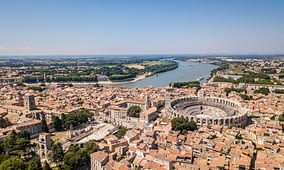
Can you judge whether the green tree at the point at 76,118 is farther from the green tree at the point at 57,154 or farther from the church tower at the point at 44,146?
the green tree at the point at 57,154

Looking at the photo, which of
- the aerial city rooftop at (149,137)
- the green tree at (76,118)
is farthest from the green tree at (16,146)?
the green tree at (76,118)

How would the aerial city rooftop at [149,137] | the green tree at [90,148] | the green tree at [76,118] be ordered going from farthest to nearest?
the green tree at [76,118]
the green tree at [90,148]
the aerial city rooftop at [149,137]

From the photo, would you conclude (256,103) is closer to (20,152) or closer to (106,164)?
(106,164)

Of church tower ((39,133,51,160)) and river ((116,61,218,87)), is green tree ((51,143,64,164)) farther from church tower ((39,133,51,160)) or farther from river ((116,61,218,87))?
river ((116,61,218,87))

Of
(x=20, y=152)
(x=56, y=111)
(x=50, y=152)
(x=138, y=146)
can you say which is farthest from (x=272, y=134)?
(x=56, y=111)

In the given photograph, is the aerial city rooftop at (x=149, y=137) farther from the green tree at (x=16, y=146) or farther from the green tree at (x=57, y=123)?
the green tree at (x=16, y=146)

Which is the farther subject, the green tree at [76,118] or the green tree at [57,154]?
the green tree at [76,118]

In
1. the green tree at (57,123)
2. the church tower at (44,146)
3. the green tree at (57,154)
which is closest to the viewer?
the green tree at (57,154)

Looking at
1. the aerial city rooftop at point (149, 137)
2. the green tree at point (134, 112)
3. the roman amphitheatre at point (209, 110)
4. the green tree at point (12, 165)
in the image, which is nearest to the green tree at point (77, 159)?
the aerial city rooftop at point (149, 137)

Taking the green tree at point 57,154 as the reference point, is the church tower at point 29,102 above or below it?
above

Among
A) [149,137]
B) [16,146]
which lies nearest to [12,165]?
[16,146]
